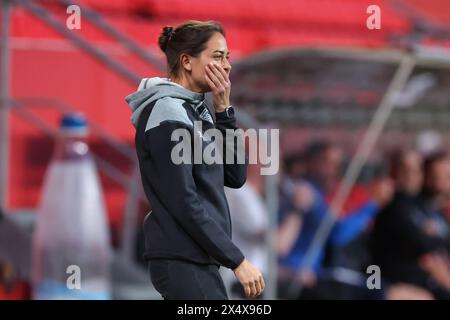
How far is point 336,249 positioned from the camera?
795 cm

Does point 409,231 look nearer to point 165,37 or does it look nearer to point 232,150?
point 232,150

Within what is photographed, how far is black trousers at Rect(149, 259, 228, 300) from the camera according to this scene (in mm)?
3107

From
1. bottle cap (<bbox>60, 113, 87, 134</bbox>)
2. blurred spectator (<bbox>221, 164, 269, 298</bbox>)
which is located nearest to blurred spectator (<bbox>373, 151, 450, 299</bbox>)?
blurred spectator (<bbox>221, 164, 269, 298</bbox>)

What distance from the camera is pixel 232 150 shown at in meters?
3.24

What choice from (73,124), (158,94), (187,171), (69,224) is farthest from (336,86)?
(187,171)

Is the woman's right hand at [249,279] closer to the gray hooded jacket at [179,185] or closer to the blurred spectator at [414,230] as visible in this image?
the gray hooded jacket at [179,185]

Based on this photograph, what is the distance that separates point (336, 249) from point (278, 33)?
10.6 feet

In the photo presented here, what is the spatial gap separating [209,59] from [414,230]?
3.96 meters

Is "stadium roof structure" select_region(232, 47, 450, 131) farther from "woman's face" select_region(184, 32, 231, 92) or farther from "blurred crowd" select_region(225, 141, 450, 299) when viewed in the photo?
"woman's face" select_region(184, 32, 231, 92)

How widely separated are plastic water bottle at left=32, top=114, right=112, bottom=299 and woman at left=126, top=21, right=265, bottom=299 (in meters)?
2.69

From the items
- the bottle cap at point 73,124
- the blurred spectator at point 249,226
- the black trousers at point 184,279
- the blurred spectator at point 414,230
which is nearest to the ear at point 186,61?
the black trousers at point 184,279

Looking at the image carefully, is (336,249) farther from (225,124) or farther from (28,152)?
(225,124)

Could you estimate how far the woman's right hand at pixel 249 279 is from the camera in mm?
3033
